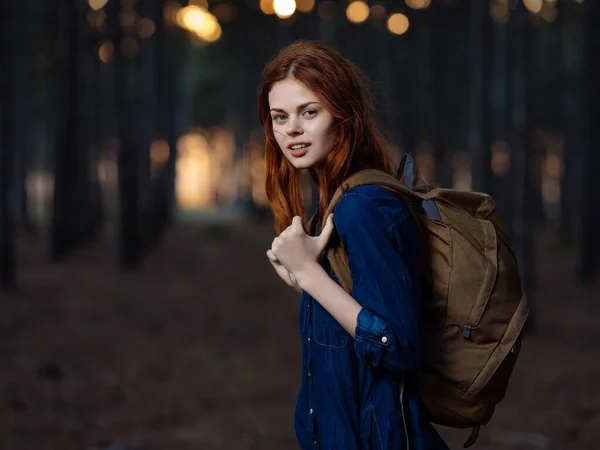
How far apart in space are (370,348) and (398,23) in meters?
21.2

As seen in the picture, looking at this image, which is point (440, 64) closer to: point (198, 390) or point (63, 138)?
point (63, 138)

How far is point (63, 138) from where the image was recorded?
17.6 metres

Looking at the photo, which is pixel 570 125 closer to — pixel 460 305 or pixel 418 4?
pixel 418 4

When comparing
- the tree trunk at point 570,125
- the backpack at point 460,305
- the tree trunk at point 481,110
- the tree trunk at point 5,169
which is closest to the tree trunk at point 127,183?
the tree trunk at point 5,169

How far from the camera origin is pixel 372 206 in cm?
212

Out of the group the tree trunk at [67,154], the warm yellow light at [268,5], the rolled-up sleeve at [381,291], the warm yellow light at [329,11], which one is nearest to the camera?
the rolled-up sleeve at [381,291]

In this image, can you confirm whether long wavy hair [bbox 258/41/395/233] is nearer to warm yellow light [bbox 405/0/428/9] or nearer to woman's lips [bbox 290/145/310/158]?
woman's lips [bbox 290/145/310/158]

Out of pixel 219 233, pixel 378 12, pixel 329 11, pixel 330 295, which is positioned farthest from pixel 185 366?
pixel 329 11

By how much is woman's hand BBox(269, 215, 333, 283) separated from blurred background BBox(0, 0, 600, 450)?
668 mm

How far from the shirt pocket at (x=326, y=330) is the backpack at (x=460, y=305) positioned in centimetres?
11

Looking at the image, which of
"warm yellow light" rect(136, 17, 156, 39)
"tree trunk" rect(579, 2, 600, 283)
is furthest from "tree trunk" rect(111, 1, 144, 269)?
"tree trunk" rect(579, 2, 600, 283)

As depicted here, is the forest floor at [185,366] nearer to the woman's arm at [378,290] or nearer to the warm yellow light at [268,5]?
the woman's arm at [378,290]

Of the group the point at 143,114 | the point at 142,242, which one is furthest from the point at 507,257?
the point at 143,114

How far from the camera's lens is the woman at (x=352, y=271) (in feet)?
6.91
